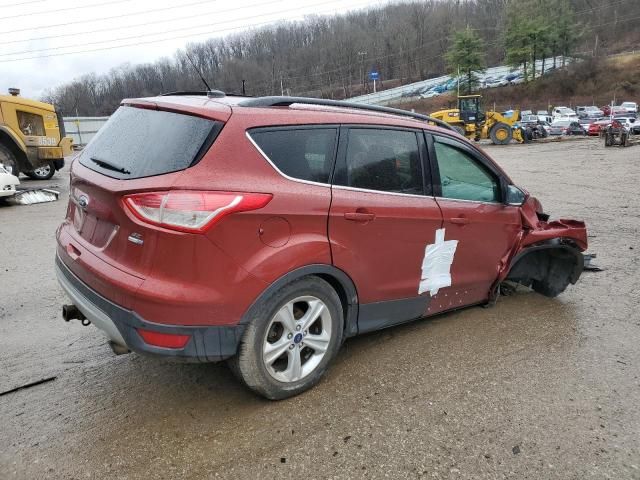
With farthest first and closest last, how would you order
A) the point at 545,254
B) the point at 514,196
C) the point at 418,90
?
the point at 418,90 < the point at 545,254 < the point at 514,196

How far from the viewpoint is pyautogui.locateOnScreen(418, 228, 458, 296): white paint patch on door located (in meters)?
3.52

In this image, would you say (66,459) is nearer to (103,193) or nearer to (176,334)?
(176,334)

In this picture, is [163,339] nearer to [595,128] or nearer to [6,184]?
[6,184]

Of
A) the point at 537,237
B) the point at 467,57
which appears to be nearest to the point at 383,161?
the point at 537,237

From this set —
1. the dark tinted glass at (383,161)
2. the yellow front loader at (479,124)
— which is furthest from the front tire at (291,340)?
the yellow front loader at (479,124)

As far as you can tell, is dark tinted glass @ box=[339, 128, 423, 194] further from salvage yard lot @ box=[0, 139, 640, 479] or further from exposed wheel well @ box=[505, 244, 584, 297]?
exposed wheel well @ box=[505, 244, 584, 297]

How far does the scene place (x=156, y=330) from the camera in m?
2.44

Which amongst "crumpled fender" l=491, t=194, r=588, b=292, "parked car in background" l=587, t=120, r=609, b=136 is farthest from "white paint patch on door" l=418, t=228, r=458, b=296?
"parked car in background" l=587, t=120, r=609, b=136

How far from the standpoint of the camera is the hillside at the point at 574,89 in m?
61.7

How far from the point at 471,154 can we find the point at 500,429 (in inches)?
82.4

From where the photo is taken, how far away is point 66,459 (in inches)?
97.7

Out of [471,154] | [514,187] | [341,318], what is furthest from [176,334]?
[514,187]

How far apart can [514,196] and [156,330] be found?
3110 mm

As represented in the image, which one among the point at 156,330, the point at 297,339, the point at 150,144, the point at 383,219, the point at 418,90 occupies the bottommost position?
the point at 297,339
